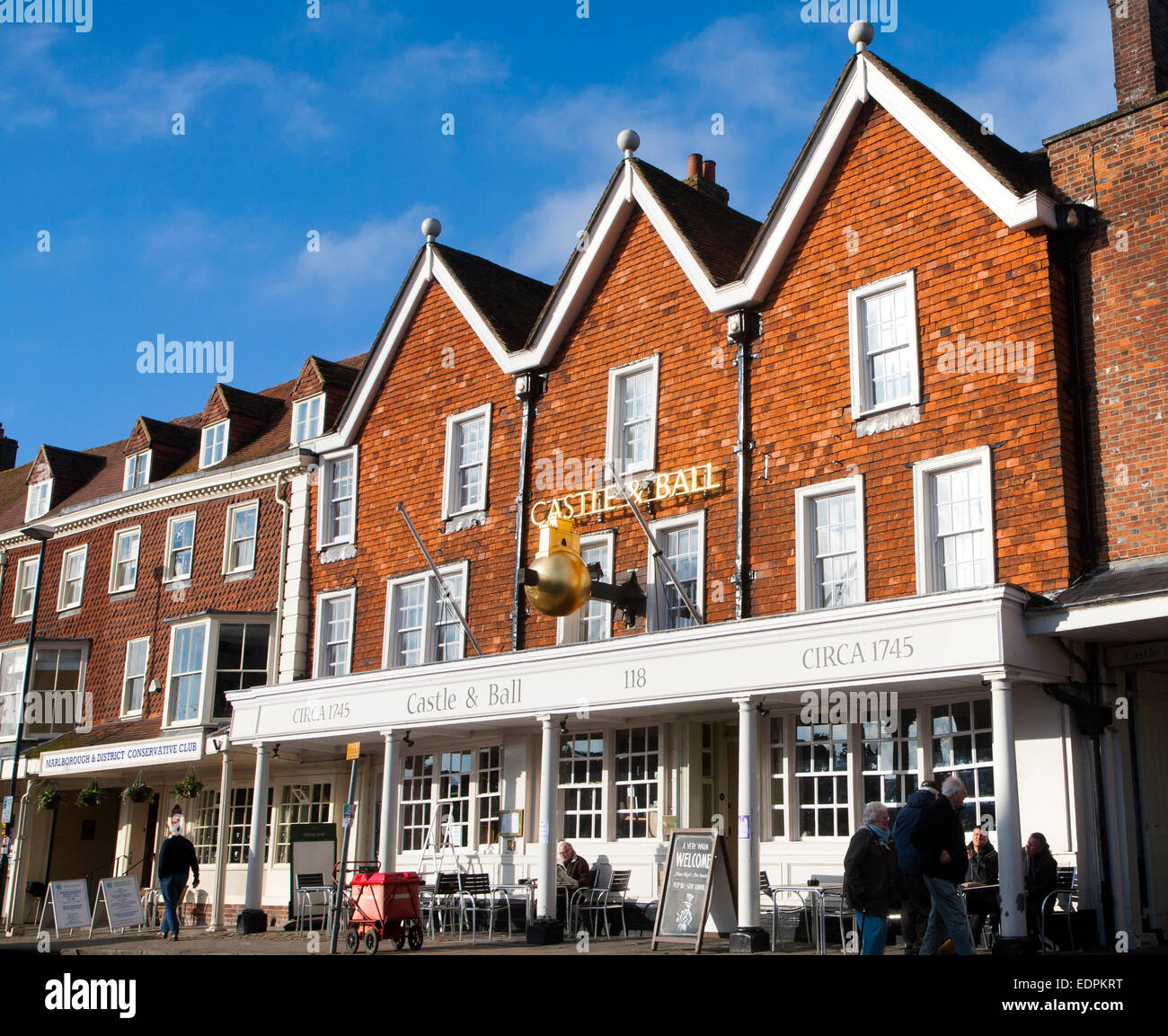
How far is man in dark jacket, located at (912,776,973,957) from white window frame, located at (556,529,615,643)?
901cm

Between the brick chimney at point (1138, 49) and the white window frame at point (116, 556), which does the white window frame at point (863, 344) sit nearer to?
the brick chimney at point (1138, 49)

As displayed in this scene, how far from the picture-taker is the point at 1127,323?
15.7m

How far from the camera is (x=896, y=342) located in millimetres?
17406

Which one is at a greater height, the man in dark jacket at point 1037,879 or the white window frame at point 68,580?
the white window frame at point 68,580

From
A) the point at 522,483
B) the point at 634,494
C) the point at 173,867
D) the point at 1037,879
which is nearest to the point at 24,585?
the point at 173,867

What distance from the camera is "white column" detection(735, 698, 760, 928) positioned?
1523 centimetres

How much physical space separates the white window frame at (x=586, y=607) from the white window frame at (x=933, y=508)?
17.6ft

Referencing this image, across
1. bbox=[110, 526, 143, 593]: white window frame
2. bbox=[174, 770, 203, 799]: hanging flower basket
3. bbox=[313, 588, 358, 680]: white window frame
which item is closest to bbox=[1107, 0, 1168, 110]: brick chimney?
bbox=[313, 588, 358, 680]: white window frame

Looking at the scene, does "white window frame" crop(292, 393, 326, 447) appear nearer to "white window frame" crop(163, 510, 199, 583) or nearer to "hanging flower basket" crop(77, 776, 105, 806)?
"white window frame" crop(163, 510, 199, 583)

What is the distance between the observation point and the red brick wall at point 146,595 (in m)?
27.2

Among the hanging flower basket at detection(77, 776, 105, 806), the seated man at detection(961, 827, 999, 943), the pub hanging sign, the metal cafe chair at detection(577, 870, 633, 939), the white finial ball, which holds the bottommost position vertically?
the metal cafe chair at detection(577, 870, 633, 939)

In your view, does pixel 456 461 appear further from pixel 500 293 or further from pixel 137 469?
pixel 137 469

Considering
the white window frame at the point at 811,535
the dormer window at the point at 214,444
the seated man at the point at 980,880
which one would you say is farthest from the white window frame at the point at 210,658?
the seated man at the point at 980,880
